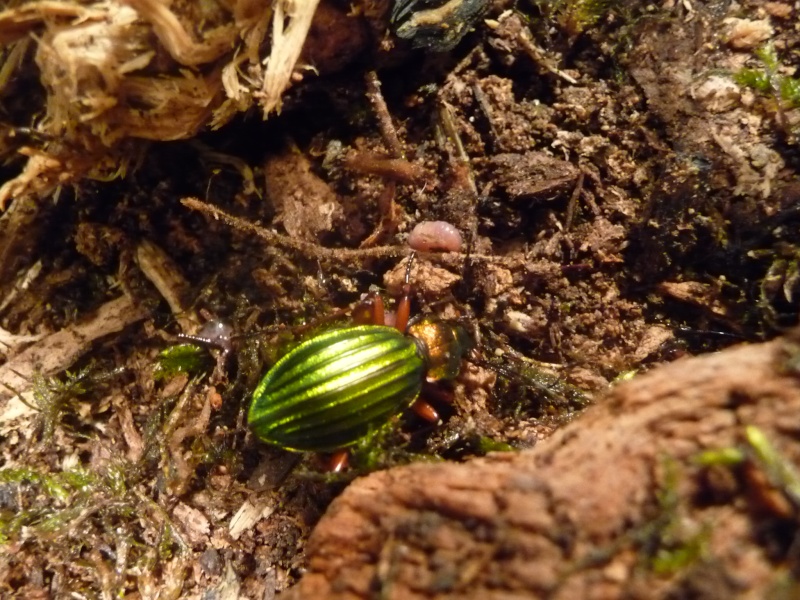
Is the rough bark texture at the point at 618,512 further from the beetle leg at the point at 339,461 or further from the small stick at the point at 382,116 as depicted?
the small stick at the point at 382,116

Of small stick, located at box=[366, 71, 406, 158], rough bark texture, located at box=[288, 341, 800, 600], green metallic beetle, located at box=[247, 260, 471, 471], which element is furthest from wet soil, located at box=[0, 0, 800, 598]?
rough bark texture, located at box=[288, 341, 800, 600]

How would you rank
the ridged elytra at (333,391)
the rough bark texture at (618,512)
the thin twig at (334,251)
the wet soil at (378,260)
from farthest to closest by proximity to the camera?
the thin twig at (334,251) → the wet soil at (378,260) → the ridged elytra at (333,391) → the rough bark texture at (618,512)

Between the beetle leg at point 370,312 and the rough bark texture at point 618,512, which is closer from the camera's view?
the rough bark texture at point 618,512

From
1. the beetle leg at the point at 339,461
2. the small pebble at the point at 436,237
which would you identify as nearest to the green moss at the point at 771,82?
the small pebble at the point at 436,237

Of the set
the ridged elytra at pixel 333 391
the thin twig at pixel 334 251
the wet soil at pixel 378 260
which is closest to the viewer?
the ridged elytra at pixel 333 391

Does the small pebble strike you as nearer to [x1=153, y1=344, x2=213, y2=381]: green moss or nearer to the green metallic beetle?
the green metallic beetle

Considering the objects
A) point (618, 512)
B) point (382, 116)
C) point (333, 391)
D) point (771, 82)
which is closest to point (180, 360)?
point (333, 391)
